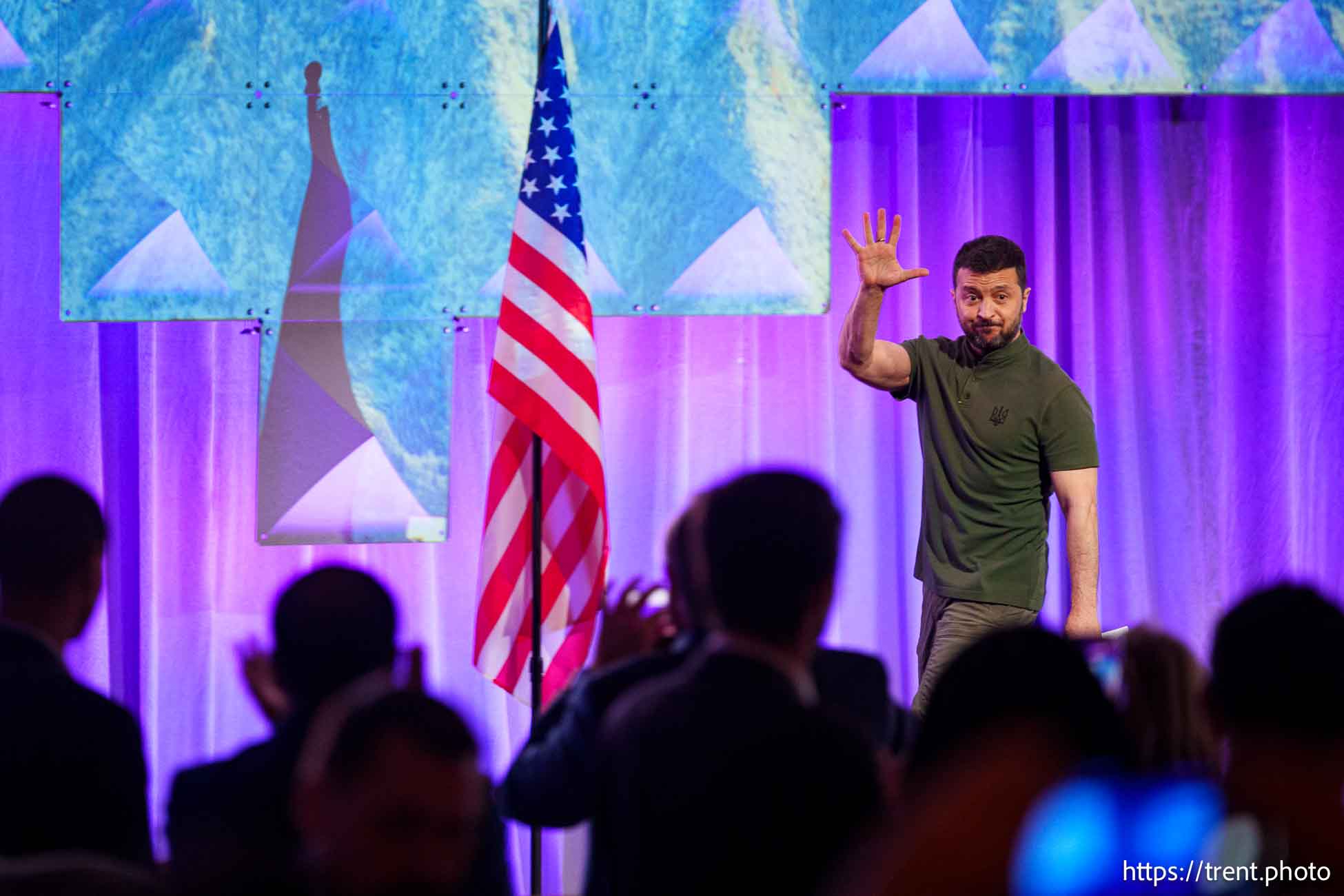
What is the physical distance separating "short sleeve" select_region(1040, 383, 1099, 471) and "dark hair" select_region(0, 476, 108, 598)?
281 cm

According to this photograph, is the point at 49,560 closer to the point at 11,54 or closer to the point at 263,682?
the point at 263,682

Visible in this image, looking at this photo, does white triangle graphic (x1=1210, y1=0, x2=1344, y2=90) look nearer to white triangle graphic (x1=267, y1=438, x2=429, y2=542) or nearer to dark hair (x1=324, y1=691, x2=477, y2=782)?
white triangle graphic (x1=267, y1=438, x2=429, y2=542)

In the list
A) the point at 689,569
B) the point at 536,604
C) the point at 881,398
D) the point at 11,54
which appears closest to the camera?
the point at 689,569

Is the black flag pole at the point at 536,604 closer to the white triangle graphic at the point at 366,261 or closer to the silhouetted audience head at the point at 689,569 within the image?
the white triangle graphic at the point at 366,261

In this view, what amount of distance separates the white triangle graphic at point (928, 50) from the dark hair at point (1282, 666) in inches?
130

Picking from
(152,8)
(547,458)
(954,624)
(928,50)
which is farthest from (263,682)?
(928,50)

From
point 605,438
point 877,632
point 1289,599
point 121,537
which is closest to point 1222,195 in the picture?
point 877,632

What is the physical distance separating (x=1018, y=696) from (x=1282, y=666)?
38 centimetres

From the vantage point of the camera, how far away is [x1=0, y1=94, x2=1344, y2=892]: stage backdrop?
17.2ft

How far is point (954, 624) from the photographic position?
4.16 metres

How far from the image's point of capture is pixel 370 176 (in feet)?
15.8

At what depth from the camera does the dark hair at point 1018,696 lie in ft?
5.54

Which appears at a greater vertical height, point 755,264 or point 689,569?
point 755,264

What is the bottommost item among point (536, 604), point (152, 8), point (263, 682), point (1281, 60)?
point (536, 604)
